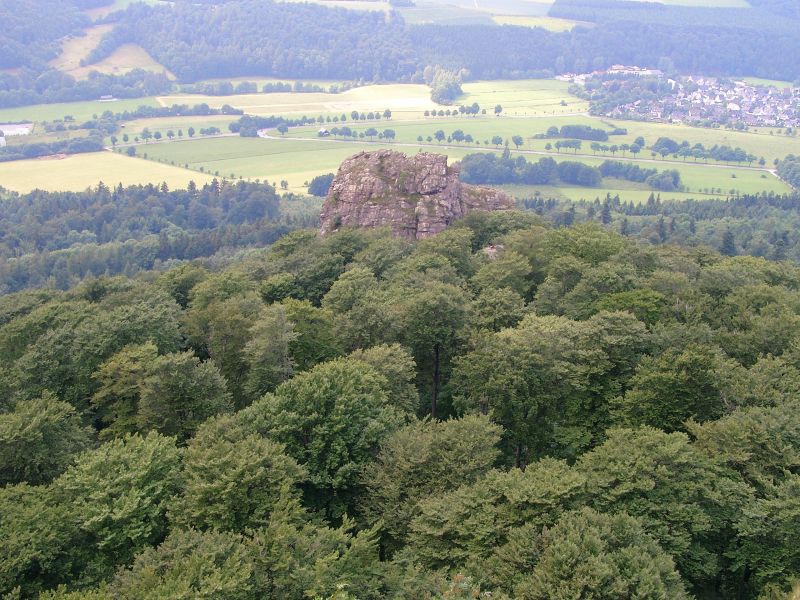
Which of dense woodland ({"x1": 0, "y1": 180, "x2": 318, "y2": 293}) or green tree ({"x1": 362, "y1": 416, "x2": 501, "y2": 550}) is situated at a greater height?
green tree ({"x1": 362, "y1": 416, "x2": 501, "y2": 550})

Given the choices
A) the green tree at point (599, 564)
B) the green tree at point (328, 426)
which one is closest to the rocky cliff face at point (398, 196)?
the green tree at point (328, 426)

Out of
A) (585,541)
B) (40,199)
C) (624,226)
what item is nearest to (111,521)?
(585,541)

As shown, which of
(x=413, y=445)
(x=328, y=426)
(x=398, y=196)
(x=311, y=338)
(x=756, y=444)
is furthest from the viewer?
(x=398, y=196)

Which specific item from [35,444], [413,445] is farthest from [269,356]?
[413,445]

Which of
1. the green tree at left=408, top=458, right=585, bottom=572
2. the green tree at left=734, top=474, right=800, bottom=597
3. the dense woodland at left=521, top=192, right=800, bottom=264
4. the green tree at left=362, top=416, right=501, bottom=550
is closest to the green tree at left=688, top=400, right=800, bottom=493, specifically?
the green tree at left=734, top=474, right=800, bottom=597

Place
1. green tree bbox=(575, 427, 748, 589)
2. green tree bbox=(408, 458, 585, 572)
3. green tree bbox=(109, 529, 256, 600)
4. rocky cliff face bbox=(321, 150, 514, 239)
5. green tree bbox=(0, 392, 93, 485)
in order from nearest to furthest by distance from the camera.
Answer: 1. green tree bbox=(109, 529, 256, 600)
2. green tree bbox=(408, 458, 585, 572)
3. green tree bbox=(575, 427, 748, 589)
4. green tree bbox=(0, 392, 93, 485)
5. rocky cliff face bbox=(321, 150, 514, 239)

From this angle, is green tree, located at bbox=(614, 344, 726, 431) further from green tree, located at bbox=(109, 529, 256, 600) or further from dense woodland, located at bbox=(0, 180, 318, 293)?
dense woodland, located at bbox=(0, 180, 318, 293)

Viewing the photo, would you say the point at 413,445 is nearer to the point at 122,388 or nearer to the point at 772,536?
the point at 772,536
